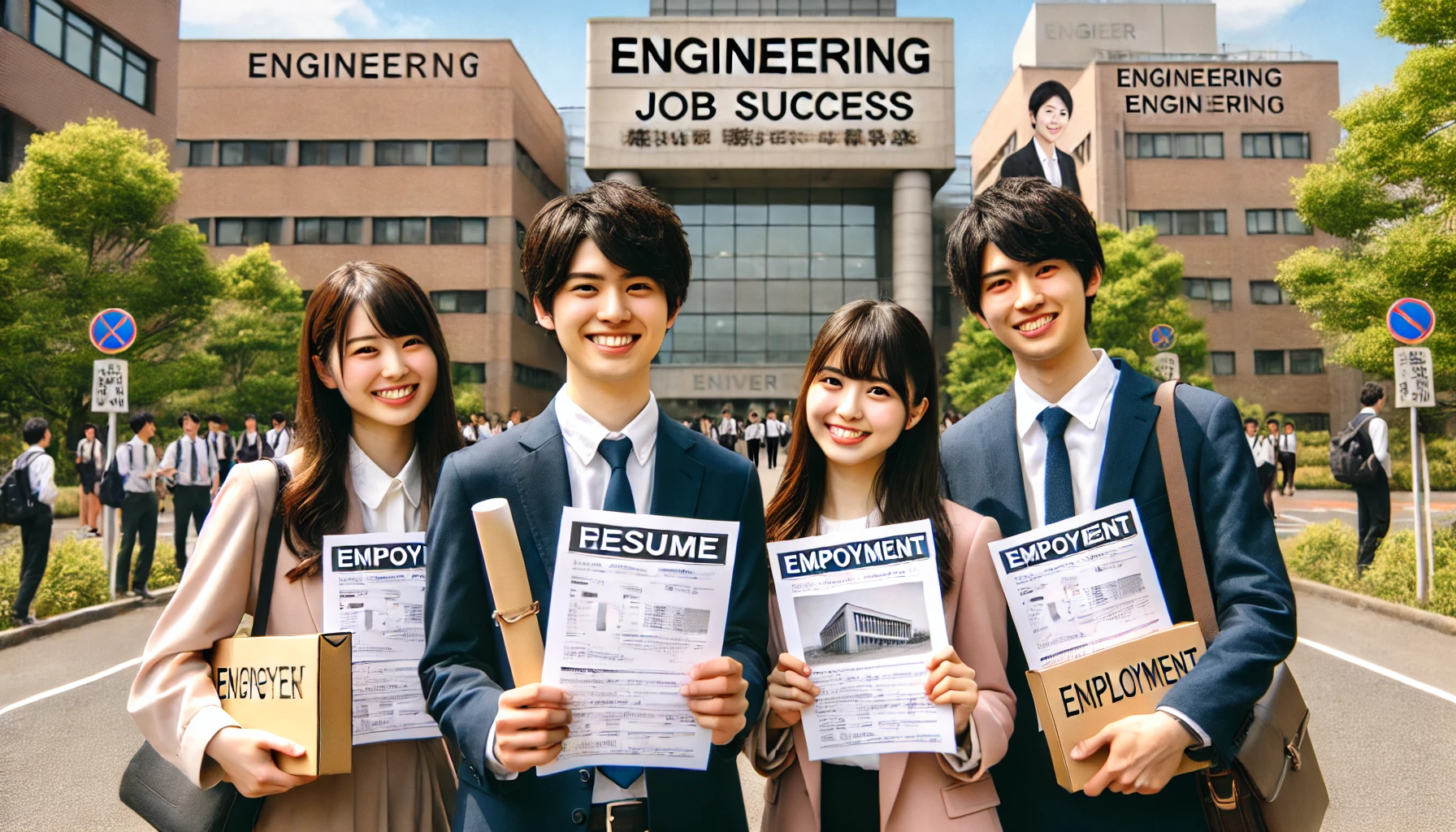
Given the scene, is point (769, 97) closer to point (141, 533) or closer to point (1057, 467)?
point (141, 533)

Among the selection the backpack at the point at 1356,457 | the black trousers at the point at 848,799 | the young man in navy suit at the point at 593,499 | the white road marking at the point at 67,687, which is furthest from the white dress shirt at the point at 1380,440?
the white road marking at the point at 67,687

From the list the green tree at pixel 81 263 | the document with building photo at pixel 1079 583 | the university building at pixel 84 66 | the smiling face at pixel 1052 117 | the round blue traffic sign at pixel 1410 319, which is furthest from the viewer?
the smiling face at pixel 1052 117

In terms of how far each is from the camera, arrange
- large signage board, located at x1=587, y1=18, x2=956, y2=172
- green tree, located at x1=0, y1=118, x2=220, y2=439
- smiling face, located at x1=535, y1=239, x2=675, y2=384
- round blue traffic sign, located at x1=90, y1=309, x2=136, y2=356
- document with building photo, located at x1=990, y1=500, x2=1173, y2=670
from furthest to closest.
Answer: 1. large signage board, located at x1=587, y1=18, x2=956, y2=172
2. green tree, located at x1=0, y1=118, x2=220, y2=439
3. round blue traffic sign, located at x1=90, y1=309, x2=136, y2=356
4. document with building photo, located at x1=990, y1=500, x2=1173, y2=670
5. smiling face, located at x1=535, y1=239, x2=675, y2=384

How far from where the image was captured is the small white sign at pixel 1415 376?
963 cm

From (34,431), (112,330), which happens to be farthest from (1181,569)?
(112,330)

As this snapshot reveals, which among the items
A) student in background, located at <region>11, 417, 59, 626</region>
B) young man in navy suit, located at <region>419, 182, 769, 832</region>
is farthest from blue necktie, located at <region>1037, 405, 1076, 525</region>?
student in background, located at <region>11, 417, 59, 626</region>

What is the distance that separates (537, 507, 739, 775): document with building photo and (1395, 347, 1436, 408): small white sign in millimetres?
10403

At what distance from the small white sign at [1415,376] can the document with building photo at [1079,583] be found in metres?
9.53

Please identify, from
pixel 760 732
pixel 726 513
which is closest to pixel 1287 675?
pixel 760 732

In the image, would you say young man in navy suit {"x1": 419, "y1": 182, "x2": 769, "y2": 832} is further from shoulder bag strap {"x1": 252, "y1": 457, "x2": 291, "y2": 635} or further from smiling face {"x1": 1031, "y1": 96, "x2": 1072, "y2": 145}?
smiling face {"x1": 1031, "y1": 96, "x2": 1072, "y2": 145}

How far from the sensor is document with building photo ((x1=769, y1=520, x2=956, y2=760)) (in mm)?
1986

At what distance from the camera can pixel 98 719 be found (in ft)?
20.4

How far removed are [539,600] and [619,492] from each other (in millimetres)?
266

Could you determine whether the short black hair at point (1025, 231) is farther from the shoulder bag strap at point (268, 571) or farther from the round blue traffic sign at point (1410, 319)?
the round blue traffic sign at point (1410, 319)
